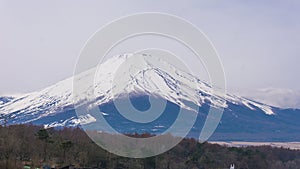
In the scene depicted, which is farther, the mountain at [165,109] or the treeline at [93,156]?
the mountain at [165,109]

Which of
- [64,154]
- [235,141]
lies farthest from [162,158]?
[235,141]

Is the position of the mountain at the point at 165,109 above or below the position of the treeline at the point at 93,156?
above

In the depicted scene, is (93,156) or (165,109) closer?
(93,156)

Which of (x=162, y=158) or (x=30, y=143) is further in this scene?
(x=162, y=158)

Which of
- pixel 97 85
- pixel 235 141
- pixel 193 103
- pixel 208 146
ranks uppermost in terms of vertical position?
pixel 97 85

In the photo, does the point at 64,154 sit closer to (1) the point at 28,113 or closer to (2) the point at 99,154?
(2) the point at 99,154

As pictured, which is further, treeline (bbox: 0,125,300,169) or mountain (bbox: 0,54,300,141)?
mountain (bbox: 0,54,300,141)

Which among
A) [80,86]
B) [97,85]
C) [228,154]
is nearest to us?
[228,154]

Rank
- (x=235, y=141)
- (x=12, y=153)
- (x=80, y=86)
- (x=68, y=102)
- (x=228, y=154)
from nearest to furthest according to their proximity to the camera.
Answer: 1. (x=12, y=153)
2. (x=228, y=154)
3. (x=235, y=141)
4. (x=80, y=86)
5. (x=68, y=102)
